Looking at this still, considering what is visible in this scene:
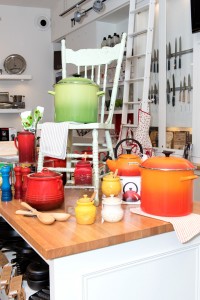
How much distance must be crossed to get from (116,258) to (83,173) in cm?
52

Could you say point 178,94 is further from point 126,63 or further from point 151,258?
point 151,258

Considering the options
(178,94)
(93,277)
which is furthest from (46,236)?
(178,94)

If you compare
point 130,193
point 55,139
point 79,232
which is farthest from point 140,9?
point 79,232

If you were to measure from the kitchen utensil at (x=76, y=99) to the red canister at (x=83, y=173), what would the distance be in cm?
22

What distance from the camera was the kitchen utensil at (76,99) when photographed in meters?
1.63

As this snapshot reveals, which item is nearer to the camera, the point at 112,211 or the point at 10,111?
the point at 112,211

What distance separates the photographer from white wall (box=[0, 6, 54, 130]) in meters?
5.58

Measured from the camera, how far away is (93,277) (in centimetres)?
110

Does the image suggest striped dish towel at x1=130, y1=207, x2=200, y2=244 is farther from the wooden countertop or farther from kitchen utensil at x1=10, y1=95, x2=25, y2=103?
kitchen utensil at x1=10, y1=95, x2=25, y2=103

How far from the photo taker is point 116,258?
1142mm

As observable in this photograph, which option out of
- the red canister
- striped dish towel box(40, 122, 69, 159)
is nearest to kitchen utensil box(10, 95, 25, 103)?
striped dish towel box(40, 122, 69, 159)

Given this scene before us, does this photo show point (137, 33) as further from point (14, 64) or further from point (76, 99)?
point (14, 64)

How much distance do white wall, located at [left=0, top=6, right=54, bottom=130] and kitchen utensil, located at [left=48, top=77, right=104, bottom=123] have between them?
4.19 metres

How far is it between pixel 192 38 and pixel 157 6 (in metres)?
0.68
